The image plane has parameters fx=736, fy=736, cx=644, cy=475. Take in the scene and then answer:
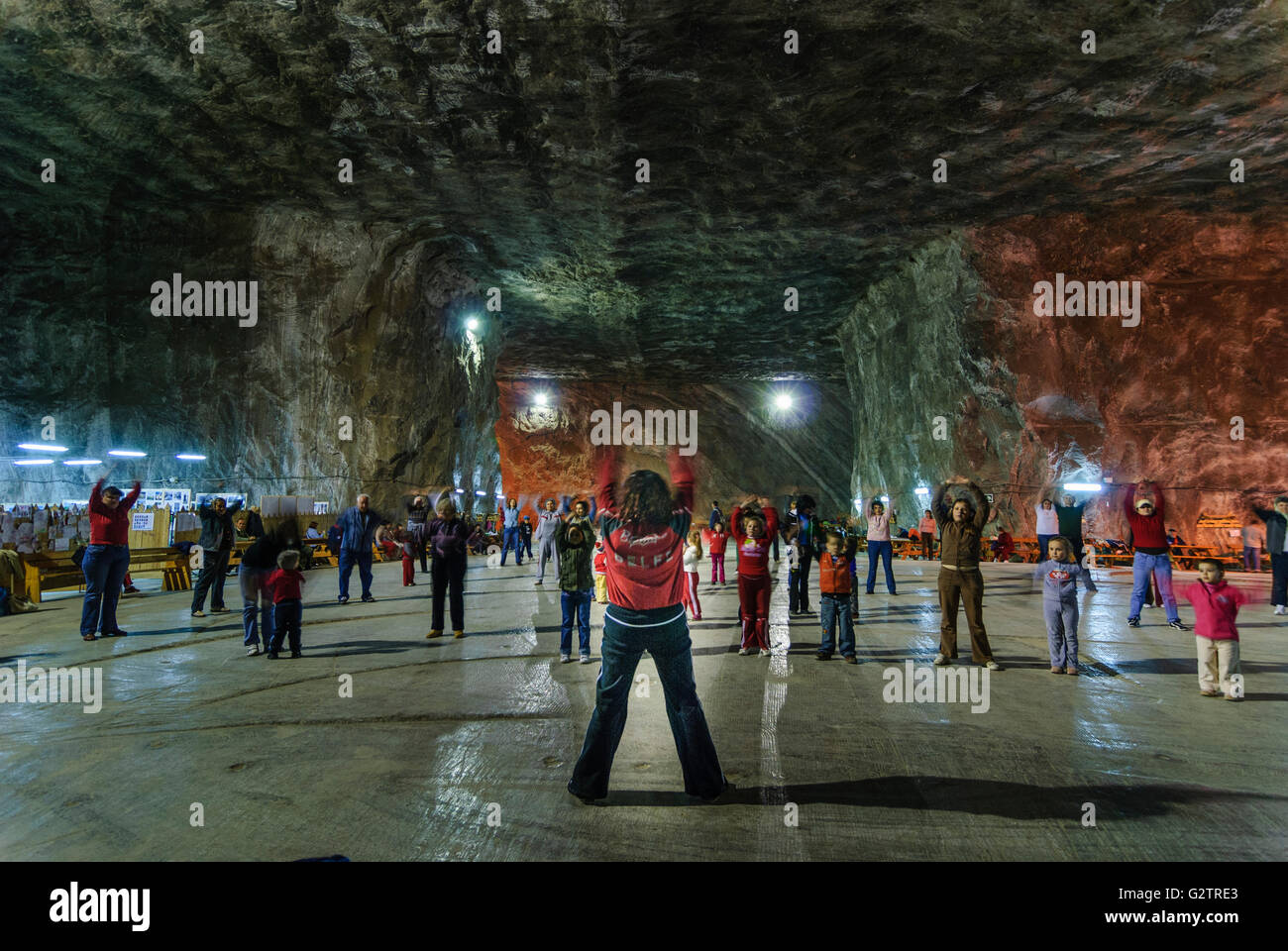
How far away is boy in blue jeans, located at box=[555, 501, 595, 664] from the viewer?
748 centimetres

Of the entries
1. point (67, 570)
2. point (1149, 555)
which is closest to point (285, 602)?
point (67, 570)

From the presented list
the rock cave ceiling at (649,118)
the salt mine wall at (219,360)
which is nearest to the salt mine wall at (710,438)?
the rock cave ceiling at (649,118)

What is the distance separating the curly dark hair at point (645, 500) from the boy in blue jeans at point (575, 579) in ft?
10.1

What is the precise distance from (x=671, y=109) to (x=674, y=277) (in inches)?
375

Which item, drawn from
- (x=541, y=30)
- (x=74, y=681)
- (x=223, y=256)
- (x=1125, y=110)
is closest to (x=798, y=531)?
(x=74, y=681)

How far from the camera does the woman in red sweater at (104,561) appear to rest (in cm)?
885

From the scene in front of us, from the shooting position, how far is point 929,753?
4.81 m

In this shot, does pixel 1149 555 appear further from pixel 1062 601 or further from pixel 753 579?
pixel 753 579

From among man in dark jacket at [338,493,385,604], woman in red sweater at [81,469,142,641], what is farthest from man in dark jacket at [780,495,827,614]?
woman in red sweater at [81,469,142,641]

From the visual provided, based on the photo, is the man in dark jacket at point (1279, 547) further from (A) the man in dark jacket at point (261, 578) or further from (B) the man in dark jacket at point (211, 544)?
(B) the man in dark jacket at point (211, 544)

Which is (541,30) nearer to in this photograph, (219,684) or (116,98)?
(116,98)

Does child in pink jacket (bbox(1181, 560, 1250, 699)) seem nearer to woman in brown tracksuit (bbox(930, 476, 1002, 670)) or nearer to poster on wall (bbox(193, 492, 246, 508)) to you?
woman in brown tracksuit (bbox(930, 476, 1002, 670))

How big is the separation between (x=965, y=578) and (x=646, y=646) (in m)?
4.56

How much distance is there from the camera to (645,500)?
4.30m
